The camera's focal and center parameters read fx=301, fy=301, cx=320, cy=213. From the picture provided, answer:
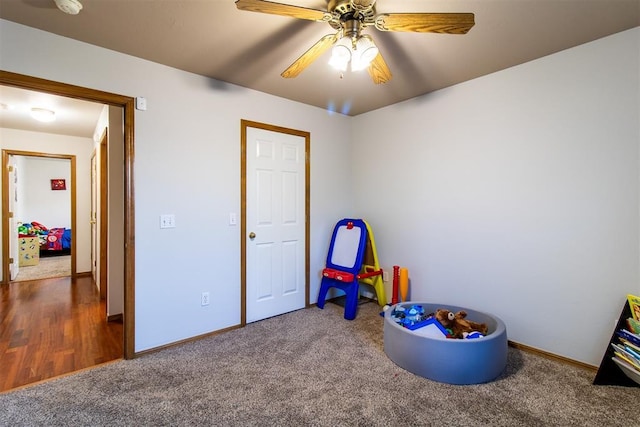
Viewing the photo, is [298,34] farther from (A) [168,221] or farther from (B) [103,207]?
(B) [103,207]

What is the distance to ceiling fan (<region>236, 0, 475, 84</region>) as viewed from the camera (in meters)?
1.40

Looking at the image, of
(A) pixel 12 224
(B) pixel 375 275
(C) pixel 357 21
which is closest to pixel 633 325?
(B) pixel 375 275

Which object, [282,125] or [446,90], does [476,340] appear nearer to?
[446,90]

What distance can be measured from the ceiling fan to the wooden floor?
268 cm

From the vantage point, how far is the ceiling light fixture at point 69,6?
162cm

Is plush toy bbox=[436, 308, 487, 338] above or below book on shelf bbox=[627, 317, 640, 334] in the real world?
below

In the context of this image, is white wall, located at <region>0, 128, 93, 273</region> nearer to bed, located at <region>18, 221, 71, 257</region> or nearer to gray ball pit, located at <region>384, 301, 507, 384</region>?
bed, located at <region>18, 221, 71, 257</region>

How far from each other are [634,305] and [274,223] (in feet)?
9.26

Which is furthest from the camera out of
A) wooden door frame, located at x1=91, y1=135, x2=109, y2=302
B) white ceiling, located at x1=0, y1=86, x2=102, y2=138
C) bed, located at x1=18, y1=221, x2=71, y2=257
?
bed, located at x1=18, y1=221, x2=71, y2=257

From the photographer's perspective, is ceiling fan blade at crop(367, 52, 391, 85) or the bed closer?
ceiling fan blade at crop(367, 52, 391, 85)

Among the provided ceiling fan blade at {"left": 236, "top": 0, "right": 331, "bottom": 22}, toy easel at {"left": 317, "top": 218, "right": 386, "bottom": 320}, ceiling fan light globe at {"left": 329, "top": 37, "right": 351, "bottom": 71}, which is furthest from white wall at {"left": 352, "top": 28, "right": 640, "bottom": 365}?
ceiling fan blade at {"left": 236, "top": 0, "right": 331, "bottom": 22}

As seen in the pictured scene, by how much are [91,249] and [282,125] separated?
425 centimetres

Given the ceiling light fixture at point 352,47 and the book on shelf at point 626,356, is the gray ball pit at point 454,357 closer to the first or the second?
the book on shelf at point 626,356

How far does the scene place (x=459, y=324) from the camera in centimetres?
228
